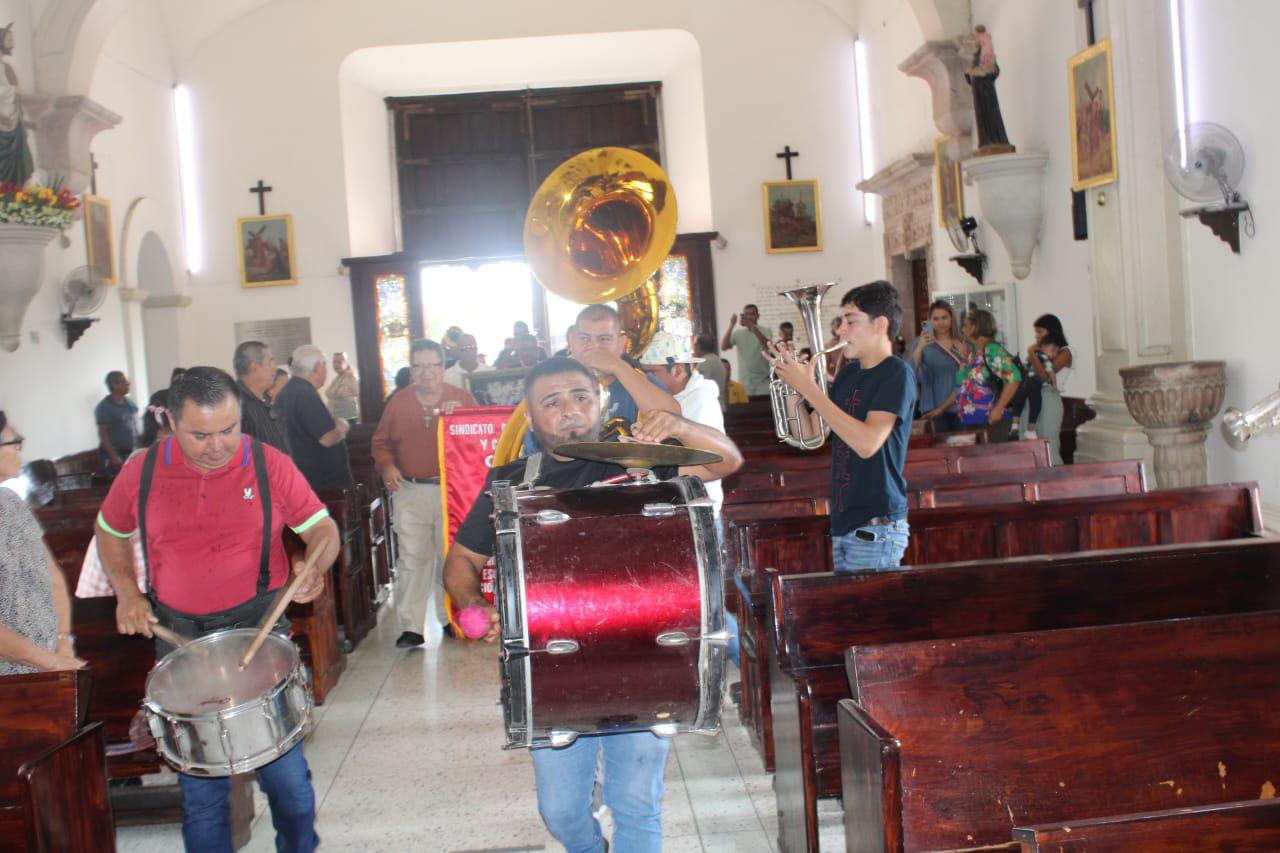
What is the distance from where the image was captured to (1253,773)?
2500 mm

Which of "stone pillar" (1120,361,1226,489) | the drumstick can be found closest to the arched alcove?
"stone pillar" (1120,361,1226,489)

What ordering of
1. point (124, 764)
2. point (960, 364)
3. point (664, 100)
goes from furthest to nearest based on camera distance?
point (664, 100) < point (960, 364) < point (124, 764)

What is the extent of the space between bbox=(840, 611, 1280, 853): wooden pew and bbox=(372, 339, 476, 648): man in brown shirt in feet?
13.6

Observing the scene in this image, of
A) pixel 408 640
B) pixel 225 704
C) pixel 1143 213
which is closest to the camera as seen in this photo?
pixel 225 704

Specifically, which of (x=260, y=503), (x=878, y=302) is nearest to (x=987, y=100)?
(x=878, y=302)

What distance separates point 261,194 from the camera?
49.3 ft

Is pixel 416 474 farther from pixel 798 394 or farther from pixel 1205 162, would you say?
pixel 1205 162

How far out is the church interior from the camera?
2.51 meters

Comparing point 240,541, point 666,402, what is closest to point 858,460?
point 666,402

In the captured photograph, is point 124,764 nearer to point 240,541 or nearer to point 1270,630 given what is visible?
point 240,541

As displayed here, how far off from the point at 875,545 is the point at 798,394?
681 millimetres

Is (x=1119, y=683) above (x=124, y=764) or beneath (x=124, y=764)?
above

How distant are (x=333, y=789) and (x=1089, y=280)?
22.2 ft

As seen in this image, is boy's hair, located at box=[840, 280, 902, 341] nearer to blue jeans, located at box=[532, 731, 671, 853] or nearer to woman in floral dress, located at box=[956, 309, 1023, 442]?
blue jeans, located at box=[532, 731, 671, 853]
